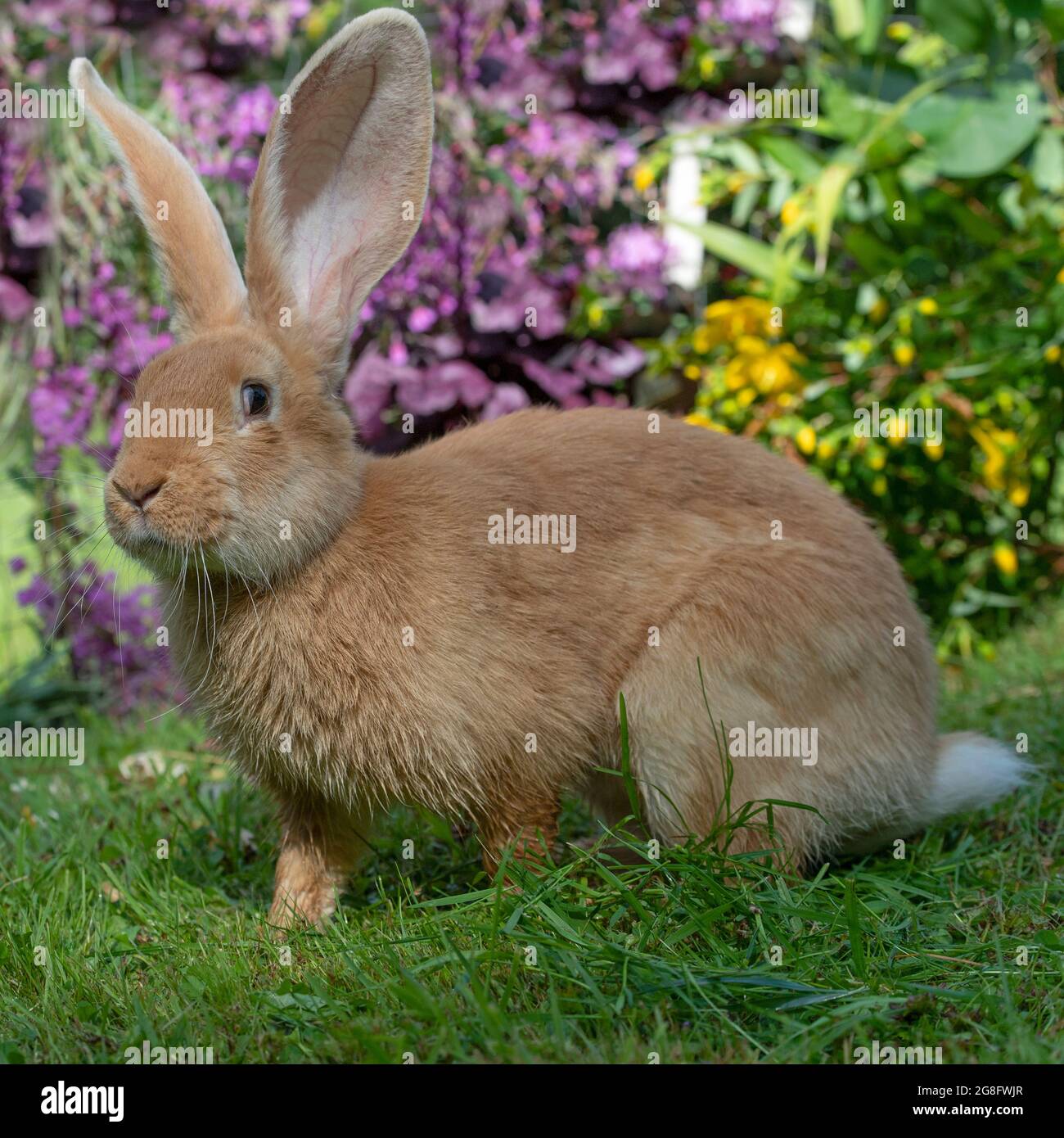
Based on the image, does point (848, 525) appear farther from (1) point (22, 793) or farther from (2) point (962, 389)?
(1) point (22, 793)

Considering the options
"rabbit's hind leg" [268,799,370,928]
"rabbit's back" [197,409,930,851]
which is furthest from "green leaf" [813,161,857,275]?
"rabbit's hind leg" [268,799,370,928]

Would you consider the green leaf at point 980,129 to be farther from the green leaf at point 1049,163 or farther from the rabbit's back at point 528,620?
the rabbit's back at point 528,620

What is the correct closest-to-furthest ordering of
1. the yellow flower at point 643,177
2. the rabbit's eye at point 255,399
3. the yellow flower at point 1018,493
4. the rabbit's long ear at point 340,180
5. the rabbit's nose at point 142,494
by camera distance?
the rabbit's nose at point 142,494, the rabbit's eye at point 255,399, the rabbit's long ear at point 340,180, the yellow flower at point 1018,493, the yellow flower at point 643,177

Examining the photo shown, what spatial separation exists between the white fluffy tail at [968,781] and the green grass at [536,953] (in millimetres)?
84

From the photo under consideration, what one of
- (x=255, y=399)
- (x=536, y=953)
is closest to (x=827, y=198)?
(x=255, y=399)

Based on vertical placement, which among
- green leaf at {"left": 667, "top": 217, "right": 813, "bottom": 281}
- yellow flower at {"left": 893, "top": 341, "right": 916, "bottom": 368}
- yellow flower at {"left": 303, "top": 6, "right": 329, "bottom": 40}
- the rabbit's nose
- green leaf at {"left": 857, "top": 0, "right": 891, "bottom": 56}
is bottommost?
the rabbit's nose

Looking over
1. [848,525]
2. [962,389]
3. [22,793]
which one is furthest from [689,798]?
[962,389]

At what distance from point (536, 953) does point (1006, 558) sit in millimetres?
3196

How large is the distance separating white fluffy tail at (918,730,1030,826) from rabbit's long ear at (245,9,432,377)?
189 cm

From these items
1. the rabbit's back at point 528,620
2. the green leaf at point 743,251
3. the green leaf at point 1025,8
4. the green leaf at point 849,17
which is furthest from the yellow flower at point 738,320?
the rabbit's back at point 528,620

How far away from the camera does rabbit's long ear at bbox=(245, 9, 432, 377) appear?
3.01 metres

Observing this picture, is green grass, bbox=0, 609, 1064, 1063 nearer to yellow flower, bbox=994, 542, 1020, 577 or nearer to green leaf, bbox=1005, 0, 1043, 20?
yellow flower, bbox=994, 542, 1020, 577

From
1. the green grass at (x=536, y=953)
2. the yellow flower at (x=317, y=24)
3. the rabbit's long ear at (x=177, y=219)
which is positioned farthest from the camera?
the yellow flower at (x=317, y=24)

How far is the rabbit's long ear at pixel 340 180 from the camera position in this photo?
3.01m
